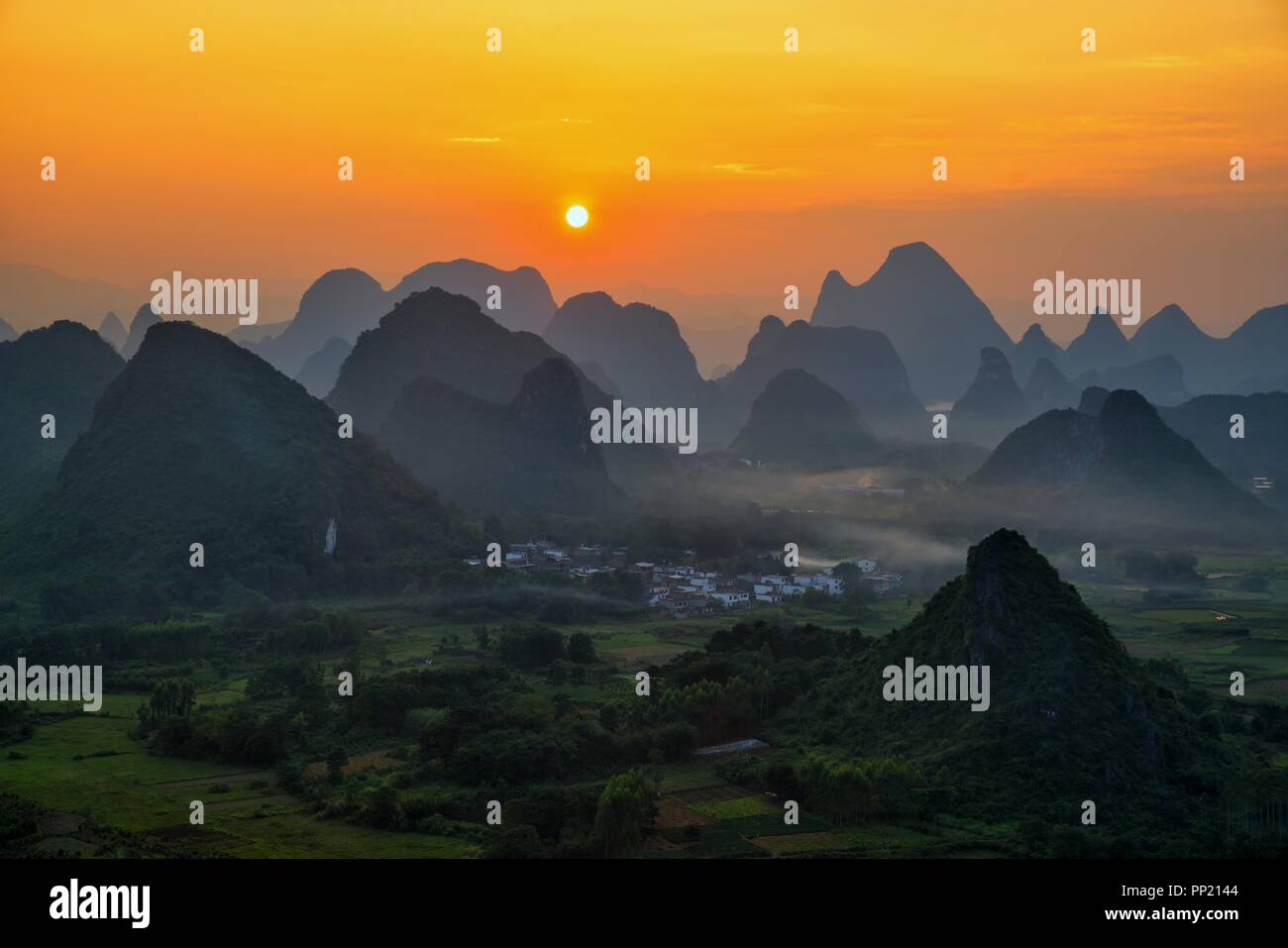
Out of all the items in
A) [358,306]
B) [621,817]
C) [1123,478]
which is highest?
[358,306]

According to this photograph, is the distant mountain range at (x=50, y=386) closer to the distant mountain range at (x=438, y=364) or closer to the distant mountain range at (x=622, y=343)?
the distant mountain range at (x=438, y=364)

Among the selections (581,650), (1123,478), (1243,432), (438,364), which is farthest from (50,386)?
(1243,432)

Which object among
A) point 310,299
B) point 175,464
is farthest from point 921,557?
point 310,299

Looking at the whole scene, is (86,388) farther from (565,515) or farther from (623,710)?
(623,710)

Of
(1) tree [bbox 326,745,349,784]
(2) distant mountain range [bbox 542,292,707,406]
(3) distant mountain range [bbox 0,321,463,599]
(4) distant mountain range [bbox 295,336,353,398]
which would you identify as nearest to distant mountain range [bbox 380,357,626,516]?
(3) distant mountain range [bbox 0,321,463,599]

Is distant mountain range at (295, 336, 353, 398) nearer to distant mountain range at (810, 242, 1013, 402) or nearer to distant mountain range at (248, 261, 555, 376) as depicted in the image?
distant mountain range at (248, 261, 555, 376)

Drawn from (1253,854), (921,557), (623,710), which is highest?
(921,557)

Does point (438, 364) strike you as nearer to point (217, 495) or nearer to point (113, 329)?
point (217, 495)
